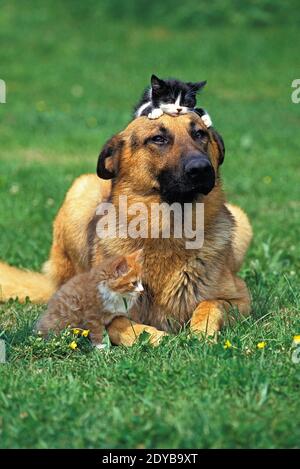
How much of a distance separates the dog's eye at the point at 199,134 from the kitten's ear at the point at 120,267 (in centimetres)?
94

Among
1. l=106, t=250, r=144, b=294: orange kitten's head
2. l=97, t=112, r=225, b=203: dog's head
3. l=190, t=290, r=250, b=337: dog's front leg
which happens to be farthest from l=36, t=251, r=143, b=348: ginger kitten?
l=97, t=112, r=225, b=203: dog's head

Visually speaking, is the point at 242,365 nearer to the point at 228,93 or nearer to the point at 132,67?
the point at 228,93

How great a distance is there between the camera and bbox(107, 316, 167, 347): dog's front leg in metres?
5.27

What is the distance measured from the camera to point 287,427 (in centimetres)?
375

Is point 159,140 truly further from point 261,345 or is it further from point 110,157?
point 261,345

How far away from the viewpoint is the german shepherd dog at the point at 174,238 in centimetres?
538

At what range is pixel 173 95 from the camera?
5.66 metres

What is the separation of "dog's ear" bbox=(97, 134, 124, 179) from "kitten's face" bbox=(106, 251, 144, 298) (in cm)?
67

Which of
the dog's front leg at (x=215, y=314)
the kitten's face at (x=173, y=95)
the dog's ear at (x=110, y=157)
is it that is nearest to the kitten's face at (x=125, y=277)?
the dog's front leg at (x=215, y=314)

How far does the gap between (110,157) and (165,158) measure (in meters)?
0.49

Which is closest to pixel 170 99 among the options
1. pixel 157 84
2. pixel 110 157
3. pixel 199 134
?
pixel 157 84
